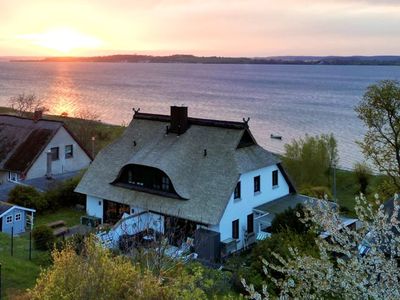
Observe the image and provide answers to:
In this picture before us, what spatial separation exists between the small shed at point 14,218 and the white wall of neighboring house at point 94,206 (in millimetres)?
3625

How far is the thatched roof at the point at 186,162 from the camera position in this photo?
2731 cm

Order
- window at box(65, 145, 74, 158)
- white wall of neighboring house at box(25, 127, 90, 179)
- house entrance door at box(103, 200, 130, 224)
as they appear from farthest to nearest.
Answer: window at box(65, 145, 74, 158) → white wall of neighboring house at box(25, 127, 90, 179) → house entrance door at box(103, 200, 130, 224)

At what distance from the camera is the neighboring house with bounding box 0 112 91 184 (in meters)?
38.6

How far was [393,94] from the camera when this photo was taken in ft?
103

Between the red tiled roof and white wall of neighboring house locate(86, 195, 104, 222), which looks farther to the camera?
the red tiled roof

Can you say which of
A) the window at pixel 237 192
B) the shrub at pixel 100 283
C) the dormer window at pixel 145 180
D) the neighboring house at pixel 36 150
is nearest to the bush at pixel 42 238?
the dormer window at pixel 145 180

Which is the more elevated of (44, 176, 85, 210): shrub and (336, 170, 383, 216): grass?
(44, 176, 85, 210): shrub

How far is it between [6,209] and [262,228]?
47.5 ft

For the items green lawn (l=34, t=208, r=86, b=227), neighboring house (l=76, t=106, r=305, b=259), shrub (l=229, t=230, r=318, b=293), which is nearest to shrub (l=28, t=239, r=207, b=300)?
shrub (l=229, t=230, r=318, b=293)

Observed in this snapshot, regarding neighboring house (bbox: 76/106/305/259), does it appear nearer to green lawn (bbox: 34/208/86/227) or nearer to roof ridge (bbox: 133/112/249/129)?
roof ridge (bbox: 133/112/249/129)

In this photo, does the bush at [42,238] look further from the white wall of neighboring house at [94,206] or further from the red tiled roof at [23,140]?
the red tiled roof at [23,140]

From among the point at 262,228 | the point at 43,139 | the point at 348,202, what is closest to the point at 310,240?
the point at 262,228

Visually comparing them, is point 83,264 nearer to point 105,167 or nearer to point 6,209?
point 6,209

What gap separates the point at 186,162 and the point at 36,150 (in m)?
15.2
